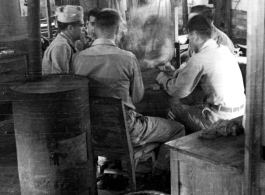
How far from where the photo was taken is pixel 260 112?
163 centimetres

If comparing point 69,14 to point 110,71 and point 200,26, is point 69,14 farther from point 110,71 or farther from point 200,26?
point 200,26

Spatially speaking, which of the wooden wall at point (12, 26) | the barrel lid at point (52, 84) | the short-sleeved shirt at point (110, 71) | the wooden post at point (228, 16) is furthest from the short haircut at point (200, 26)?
the wooden wall at point (12, 26)

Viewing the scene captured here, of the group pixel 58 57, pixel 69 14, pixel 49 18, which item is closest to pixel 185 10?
pixel 69 14

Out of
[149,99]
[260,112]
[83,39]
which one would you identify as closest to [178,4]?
[83,39]

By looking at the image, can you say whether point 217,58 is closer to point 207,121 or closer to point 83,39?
point 207,121

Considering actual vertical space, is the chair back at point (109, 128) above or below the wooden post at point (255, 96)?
below

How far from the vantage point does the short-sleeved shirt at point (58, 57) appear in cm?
368

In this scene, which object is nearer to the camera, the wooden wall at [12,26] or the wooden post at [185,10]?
the wooden post at [185,10]

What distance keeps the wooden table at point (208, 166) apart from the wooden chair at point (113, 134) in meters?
0.68

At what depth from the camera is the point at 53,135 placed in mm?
2510

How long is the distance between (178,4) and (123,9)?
65 centimetres

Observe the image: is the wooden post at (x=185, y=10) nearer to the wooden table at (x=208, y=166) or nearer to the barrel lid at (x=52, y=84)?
the barrel lid at (x=52, y=84)

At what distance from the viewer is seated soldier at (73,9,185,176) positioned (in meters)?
2.97

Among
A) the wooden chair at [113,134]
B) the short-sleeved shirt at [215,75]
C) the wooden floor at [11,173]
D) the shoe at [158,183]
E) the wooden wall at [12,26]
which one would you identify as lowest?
the wooden floor at [11,173]
